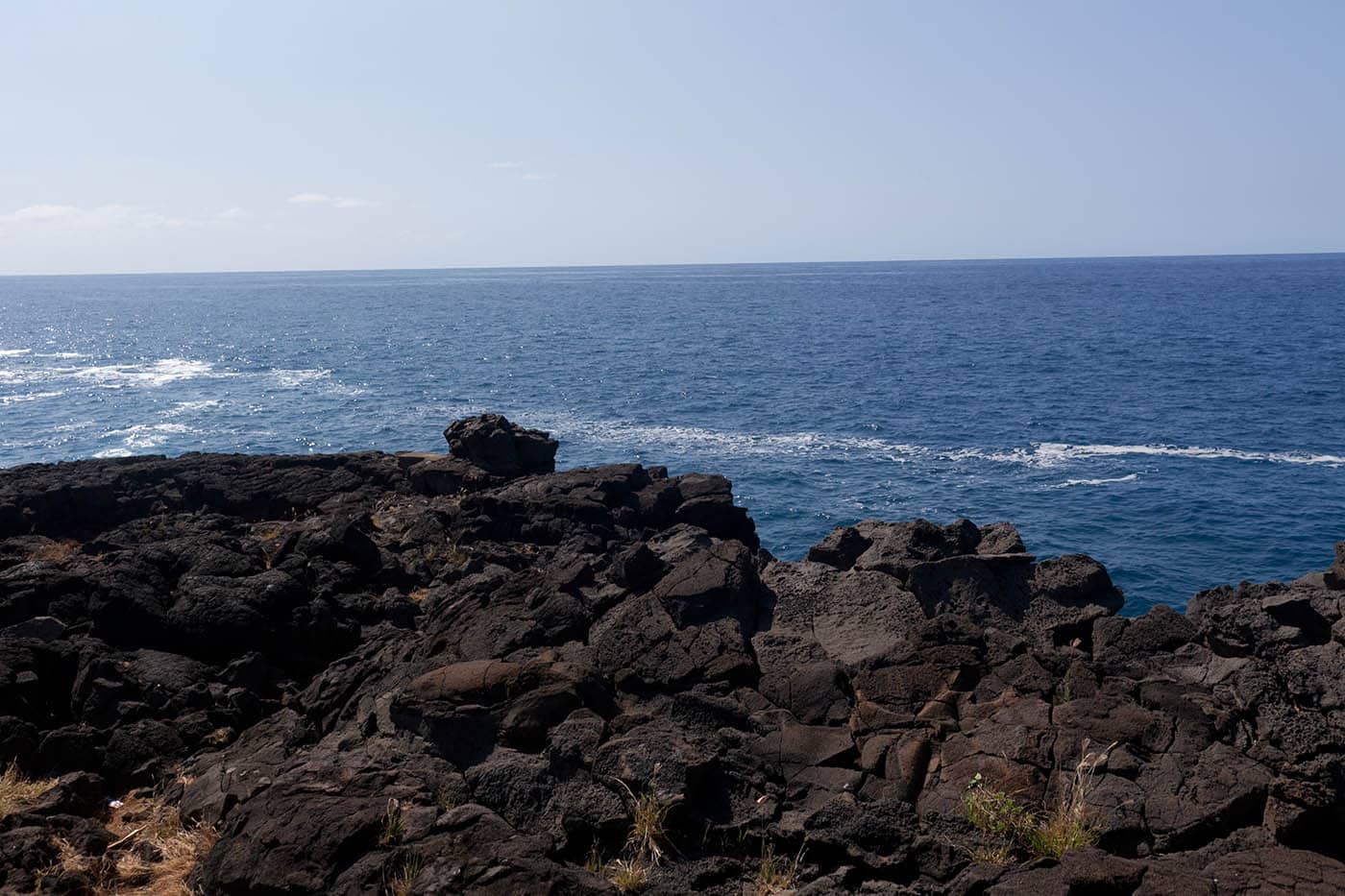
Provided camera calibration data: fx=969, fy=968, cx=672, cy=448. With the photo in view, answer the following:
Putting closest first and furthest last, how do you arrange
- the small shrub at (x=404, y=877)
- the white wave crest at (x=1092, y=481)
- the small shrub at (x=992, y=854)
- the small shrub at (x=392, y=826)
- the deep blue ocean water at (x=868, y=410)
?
the small shrub at (x=404, y=877) < the small shrub at (x=992, y=854) < the small shrub at (x=392, y=826) < the deep blue ocean water at (x=868, y=410) < the white wave crest at (x=1092, y=481)

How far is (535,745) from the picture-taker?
43.5ft

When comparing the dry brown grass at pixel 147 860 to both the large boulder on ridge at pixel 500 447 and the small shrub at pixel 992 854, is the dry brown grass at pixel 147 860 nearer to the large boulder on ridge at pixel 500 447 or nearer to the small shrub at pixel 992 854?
the small shrub at pixel 992 854

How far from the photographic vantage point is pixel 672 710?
13930 mm

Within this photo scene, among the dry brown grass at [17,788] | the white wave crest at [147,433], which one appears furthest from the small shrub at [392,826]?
the white wave crest at [147,433]

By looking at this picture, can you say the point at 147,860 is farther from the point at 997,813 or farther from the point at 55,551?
the point at 55,551

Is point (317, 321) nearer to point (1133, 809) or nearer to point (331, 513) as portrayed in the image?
point (331, 513)

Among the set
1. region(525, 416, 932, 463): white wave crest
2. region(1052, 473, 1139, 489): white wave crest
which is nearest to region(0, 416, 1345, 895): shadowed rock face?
region(1052, 473, 1139, 489): white wave crest

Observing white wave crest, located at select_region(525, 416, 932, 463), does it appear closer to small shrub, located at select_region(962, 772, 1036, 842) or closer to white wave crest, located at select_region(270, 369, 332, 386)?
white wave crest, located at select_region(270, 369, 332, 386)

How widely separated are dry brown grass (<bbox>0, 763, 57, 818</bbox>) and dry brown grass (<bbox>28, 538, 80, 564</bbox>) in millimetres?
11901

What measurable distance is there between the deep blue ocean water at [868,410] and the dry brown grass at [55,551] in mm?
23859

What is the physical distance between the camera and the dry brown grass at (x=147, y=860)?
11.8 m

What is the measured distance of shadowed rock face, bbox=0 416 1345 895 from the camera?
11000 mm

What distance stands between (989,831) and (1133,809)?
1.75 metres

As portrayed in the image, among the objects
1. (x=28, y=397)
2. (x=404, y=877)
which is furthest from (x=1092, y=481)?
(x=28, y=397)
